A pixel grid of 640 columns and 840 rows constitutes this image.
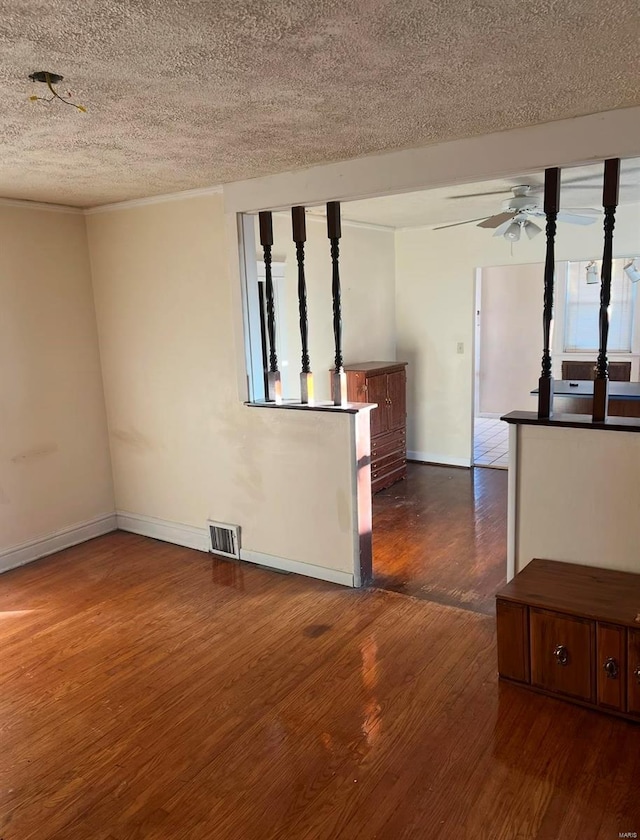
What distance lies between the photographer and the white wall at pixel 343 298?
483cm

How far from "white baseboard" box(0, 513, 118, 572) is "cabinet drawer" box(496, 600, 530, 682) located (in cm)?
305

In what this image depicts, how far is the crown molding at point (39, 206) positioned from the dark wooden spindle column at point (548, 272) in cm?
306

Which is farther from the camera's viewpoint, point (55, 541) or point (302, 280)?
point (55, 541)

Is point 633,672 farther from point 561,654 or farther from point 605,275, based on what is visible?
point 605,275

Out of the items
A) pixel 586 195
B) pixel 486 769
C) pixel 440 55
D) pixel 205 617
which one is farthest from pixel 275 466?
pixel 586 195

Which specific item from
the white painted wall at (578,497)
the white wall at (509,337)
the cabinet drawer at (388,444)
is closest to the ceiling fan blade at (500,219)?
the white painted wall at (578,497)

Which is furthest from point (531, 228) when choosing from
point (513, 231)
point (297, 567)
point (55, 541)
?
point (55, 541)

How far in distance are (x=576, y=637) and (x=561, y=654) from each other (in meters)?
0.10

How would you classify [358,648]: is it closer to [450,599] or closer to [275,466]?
[450,599]

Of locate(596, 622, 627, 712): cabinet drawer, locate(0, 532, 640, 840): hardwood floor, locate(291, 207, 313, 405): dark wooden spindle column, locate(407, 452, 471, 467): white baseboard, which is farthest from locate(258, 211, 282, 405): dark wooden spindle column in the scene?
locate(407, 452, 471, 467): white baseboard

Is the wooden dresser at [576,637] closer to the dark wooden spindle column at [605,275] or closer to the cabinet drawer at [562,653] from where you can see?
the cabinet drawer at [562,653]

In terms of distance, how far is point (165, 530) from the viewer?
434cm

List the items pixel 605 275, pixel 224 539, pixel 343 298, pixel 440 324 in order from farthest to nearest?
pixel 440 324 → pixel 343 298 → pixel 224 539 → pixel 605 275

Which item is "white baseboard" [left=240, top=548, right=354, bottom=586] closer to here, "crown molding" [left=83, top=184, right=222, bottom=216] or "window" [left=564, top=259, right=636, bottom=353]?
"crown molding" [left=83, top=184, right=222, bottom=216]
